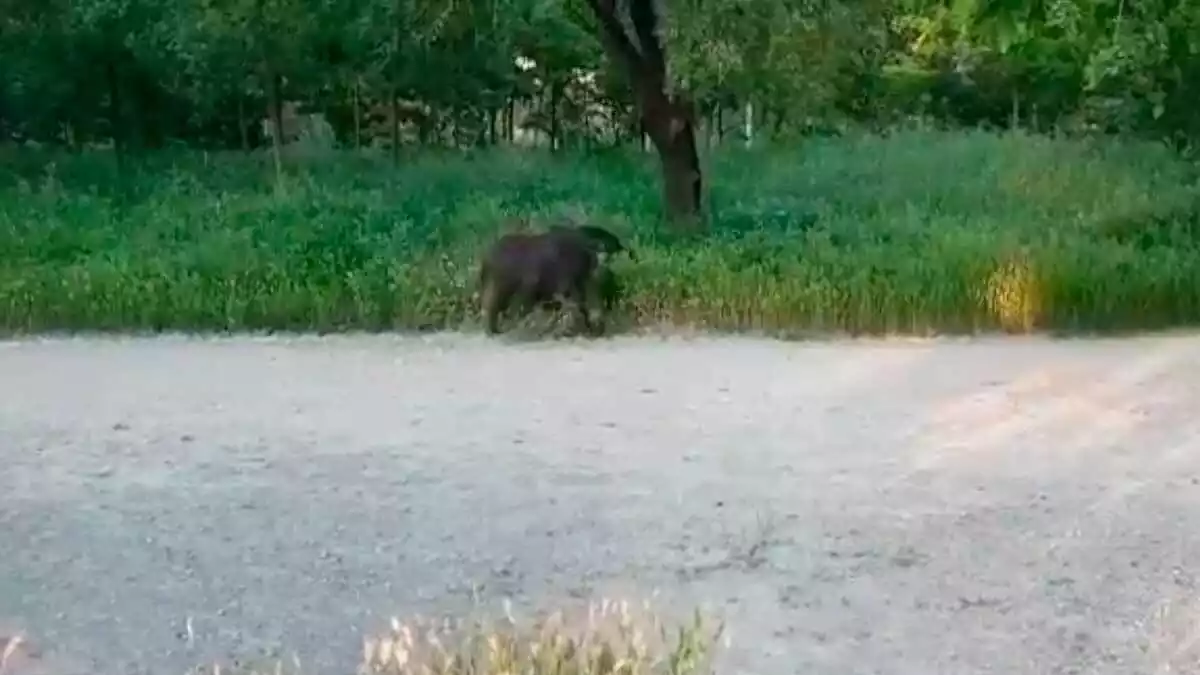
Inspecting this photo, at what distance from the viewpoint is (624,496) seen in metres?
6.48

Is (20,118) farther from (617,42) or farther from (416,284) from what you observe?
(416,284)

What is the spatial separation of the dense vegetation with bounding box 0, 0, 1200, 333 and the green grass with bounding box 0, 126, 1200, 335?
3 centimetres

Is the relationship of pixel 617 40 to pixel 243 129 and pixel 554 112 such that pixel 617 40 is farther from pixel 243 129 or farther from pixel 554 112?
pixel 554 112

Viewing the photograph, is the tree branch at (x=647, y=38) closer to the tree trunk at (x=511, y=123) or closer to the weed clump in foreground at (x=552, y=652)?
the weed clump in foreground at (x=552, y=652)

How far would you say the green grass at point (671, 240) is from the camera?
10.7m

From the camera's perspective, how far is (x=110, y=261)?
39.4 ft

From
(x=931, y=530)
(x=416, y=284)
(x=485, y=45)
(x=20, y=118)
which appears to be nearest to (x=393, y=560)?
(x=931, y=530)

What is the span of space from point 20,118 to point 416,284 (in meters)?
13.5

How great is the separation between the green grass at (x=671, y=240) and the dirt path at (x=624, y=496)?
0.65 m

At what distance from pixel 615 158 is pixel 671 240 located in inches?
336

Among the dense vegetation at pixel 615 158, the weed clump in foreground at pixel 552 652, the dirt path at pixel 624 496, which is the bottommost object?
the dirt path at pixel 624 496

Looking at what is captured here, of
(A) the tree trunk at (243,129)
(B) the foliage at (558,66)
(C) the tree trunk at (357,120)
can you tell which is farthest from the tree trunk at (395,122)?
(A) the tree trunk at (243,129)

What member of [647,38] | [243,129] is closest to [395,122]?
[243,129]

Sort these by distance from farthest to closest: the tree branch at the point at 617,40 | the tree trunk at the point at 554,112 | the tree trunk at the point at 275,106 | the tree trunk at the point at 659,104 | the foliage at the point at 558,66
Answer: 1. the tree trunk at the point at 554,112
2. the tree trunk at the point at 275,106
3. the tree trunk at the point at 659,104
4. the tree branch at the point at 617,40
5. the foliage at the point at 558,66
